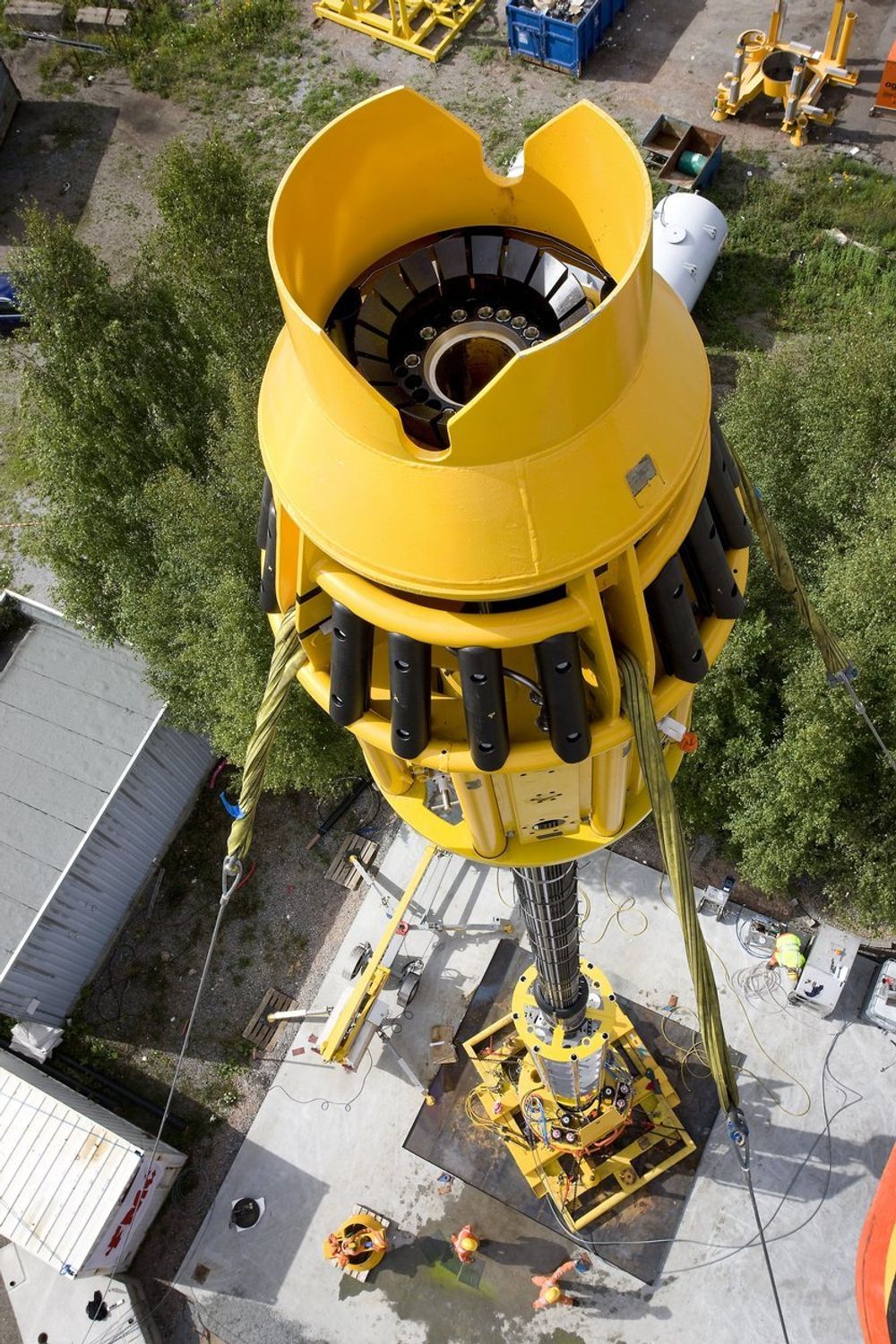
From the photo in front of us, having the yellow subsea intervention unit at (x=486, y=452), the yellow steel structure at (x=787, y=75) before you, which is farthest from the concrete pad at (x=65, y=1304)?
the yellow steel structure at (x=787, y=75)

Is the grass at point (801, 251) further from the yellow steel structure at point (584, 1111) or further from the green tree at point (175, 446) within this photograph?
the yellow steel structure at point (584, 1111)

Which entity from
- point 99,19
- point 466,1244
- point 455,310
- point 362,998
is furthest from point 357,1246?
point 99,19

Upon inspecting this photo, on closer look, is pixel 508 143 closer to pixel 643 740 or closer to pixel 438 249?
pixel 438 249

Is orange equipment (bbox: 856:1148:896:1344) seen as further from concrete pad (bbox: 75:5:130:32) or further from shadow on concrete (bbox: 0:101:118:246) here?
concrete pad (bbox: 75:5:130:32)

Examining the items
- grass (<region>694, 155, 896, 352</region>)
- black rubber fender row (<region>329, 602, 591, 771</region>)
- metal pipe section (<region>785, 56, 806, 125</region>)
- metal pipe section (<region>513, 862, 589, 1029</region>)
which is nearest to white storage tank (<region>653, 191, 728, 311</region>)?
grass (<region>694, 155, 896, 352</region>)

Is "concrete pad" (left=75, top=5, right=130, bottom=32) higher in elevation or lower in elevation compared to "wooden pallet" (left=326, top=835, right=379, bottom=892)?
higher

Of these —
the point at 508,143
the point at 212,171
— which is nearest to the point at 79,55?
the point at 508,143
